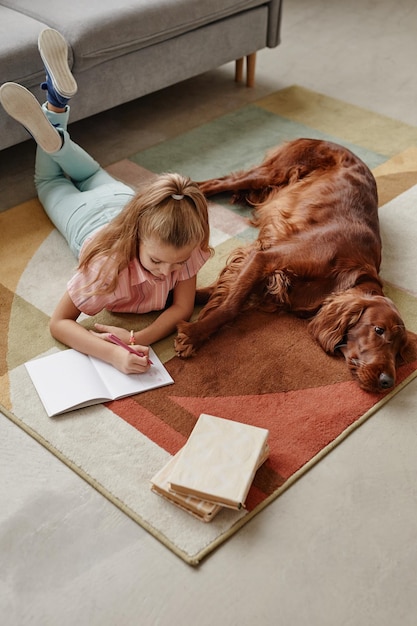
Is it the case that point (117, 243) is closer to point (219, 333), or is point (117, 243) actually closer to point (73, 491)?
point (219, 333)

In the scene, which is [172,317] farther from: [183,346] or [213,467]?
[213,467]

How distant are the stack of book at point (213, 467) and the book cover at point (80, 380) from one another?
254 millimetres

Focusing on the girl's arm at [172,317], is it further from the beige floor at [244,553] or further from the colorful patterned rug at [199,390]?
the beige floor at [244,553]

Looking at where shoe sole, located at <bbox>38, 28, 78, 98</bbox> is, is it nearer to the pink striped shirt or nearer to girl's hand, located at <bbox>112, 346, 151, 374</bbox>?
the pink striped shirt

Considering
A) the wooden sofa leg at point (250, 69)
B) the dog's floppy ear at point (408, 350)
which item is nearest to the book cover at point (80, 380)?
the dog's floppy ear at point (408, 350)

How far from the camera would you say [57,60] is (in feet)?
8.14

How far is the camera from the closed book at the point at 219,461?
1.58m

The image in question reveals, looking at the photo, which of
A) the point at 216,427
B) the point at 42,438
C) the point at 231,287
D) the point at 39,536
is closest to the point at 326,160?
the point at 231,287

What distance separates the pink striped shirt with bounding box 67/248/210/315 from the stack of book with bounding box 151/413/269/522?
48cm

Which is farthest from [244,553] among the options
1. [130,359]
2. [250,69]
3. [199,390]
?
[250,69]

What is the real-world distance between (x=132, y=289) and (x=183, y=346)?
223 mm

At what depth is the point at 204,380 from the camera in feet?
6.45

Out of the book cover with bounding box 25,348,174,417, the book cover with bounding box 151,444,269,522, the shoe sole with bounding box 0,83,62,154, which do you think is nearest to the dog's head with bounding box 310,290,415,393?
the book cover with bounding box 25,348,174,417

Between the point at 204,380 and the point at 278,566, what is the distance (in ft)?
1.92
